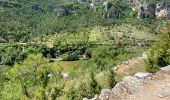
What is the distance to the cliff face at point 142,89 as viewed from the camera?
1917 cm

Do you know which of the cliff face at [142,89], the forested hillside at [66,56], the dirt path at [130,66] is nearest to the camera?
the cliff face at [142,89]

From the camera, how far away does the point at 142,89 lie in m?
20.2

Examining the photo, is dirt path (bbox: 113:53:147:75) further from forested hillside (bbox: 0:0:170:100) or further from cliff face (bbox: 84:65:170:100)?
cliff face (bbox: 84:65:170:100)

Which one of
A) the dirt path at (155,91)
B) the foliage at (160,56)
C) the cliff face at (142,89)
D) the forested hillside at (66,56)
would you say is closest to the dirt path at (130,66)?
the forested hillside at (66,56)

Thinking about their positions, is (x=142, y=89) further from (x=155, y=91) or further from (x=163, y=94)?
(x=163, y=94)

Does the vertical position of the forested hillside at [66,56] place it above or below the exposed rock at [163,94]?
below

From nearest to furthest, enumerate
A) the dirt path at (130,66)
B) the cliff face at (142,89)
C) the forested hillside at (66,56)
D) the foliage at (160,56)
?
the cliff face at (142,89), the foliage at (160,56), the forested hillside at (66,56), the dirt path at (130,66)

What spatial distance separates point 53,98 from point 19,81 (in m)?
15.0

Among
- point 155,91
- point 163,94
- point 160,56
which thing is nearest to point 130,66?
point 160,56

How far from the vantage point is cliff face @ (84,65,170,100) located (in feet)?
62.9

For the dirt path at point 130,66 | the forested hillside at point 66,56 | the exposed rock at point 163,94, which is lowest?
the forested hillside at point 66,56

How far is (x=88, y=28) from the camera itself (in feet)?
619

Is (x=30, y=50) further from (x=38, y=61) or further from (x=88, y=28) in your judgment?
(x=88, y=28)

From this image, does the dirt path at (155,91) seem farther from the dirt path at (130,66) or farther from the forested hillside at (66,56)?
the dirt path at (130,66)
